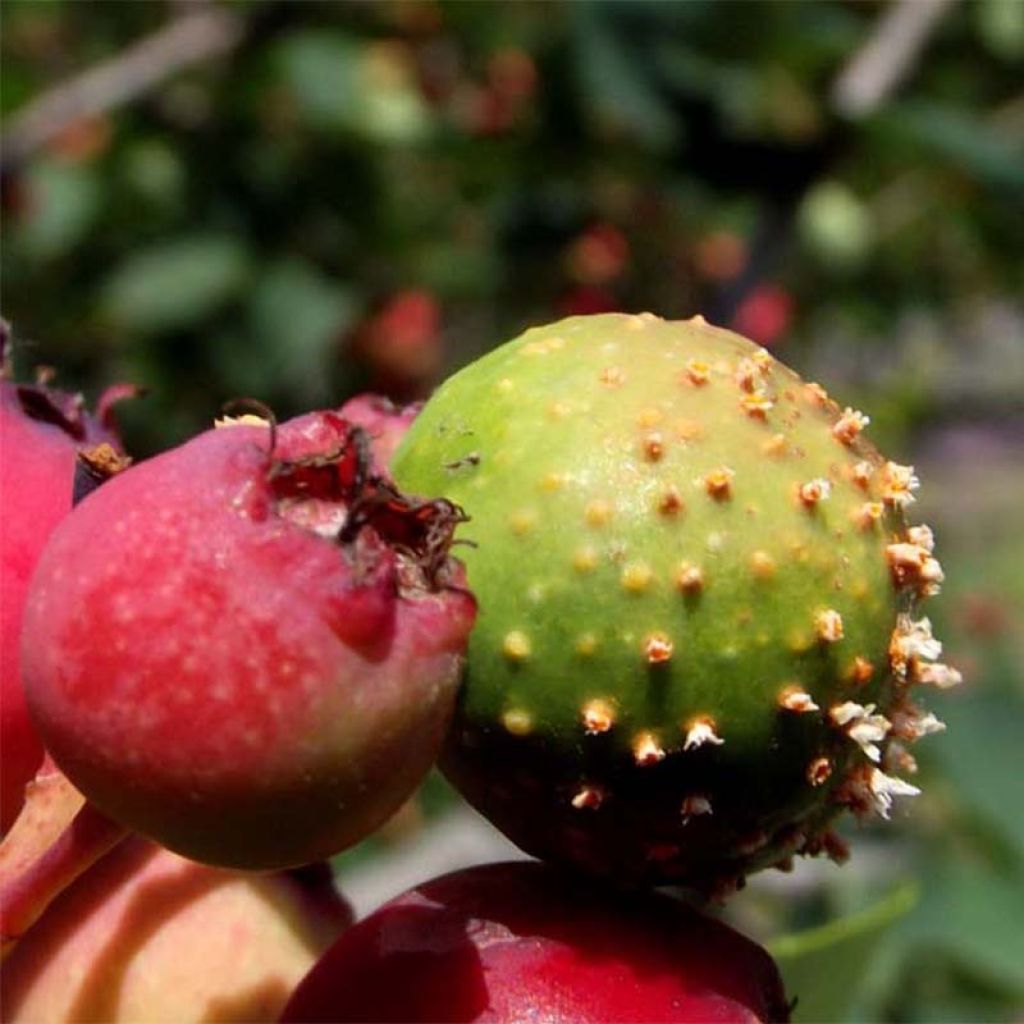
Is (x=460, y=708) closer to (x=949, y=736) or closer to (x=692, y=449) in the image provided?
(x=692, y=449)

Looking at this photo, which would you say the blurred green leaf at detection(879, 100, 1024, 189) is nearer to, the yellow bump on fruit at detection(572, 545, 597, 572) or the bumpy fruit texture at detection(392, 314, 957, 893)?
the bumpy fruit texture at detection(392, 314, 957, 893)

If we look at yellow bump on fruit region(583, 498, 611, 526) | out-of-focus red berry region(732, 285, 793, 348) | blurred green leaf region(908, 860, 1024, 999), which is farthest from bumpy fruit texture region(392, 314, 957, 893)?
out-of-focus red berry region(732, 285, 793, 348)

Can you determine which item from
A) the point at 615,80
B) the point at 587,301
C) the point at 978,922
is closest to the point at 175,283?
the point at 587,301

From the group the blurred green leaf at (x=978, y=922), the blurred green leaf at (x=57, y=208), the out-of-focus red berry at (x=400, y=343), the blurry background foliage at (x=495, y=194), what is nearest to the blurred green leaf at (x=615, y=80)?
the blurry background foliage at (x=495, y=194)

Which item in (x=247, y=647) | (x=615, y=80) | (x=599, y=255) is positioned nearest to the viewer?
(x=247, y=647)

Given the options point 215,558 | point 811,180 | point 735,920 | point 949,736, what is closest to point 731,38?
point 811,180

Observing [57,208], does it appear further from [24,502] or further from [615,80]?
[24,502]
